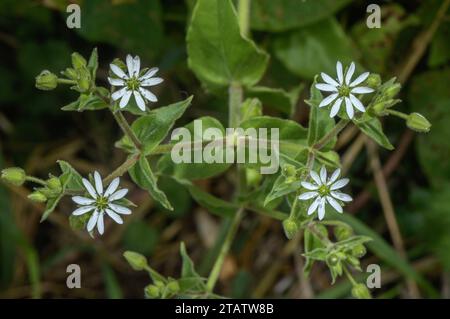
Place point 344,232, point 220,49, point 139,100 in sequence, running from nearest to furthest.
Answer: point 139,100
point 344,232
point 220,49

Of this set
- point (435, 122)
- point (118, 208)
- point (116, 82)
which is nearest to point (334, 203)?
point (118, 208)

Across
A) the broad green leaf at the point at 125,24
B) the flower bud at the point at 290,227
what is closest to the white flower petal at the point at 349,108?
the flower bud at the point at 290,227

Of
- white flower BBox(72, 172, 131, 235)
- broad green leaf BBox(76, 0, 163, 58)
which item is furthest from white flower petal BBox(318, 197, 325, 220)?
broad green leaf BBox(76, 0, 163, 58)

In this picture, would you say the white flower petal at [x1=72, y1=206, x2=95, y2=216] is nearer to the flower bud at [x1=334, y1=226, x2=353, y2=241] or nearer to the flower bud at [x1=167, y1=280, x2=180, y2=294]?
the flower bud at [x1=167, y1=280, x2=180, y2=294]

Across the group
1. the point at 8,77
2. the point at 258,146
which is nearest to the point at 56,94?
A: the point at 8,77

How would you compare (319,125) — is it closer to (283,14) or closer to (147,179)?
(147,179)

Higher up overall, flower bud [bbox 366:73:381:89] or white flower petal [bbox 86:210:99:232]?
flower bud [bbox 366:73:381:89]
